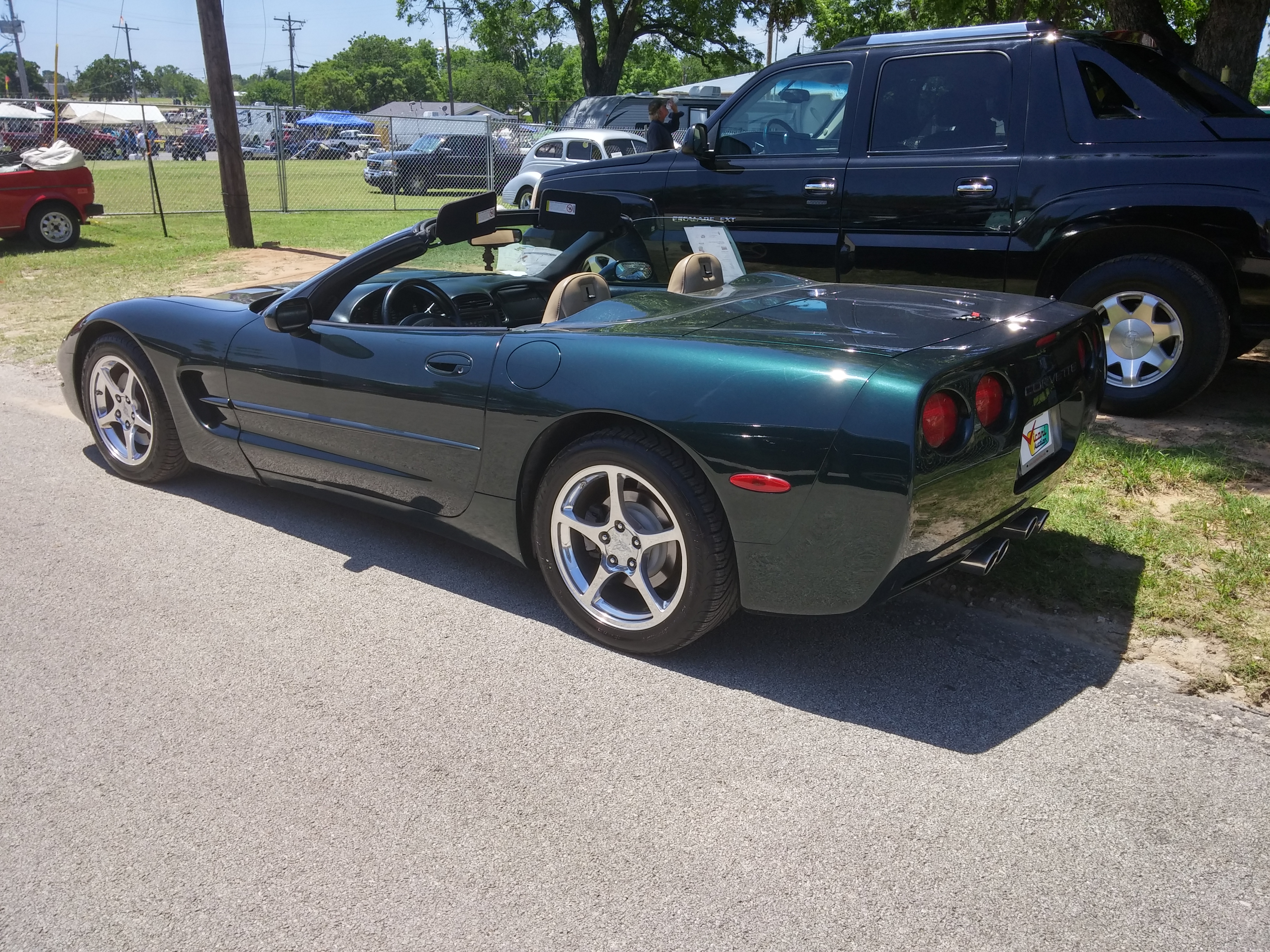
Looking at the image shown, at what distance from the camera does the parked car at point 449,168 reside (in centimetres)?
2105

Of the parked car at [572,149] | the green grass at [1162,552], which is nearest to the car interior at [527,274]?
the green grass at [1162,552]

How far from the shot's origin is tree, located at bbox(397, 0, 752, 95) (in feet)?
91.1

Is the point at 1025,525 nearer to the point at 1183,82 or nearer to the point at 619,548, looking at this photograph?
the point at 619,548

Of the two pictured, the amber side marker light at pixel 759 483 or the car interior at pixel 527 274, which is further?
the car interior at pixel 527 274

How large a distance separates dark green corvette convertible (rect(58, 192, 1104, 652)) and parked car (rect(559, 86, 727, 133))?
52.9ft

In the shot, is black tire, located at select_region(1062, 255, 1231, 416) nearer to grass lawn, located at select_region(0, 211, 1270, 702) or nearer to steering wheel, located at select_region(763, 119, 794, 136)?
grass lawn, located at select_region(0, 211, 1270, 702)

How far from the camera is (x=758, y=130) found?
6230 mm

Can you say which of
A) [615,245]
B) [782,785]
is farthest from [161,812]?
[615,245]

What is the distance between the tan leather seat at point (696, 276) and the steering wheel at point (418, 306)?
2.82ft

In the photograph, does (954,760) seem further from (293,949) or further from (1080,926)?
(293,949)

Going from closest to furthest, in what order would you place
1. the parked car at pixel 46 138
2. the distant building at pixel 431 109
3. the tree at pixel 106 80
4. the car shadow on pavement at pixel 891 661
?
the car shadow on pavement at pixel 891 661
the parked car at pixel 46 138
the distant building at pixel 431 109
the tree at pixel 106 80

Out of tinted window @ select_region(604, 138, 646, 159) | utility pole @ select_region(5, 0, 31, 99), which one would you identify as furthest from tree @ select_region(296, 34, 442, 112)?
tinted window @ select_region(604, 138, 646, 159)

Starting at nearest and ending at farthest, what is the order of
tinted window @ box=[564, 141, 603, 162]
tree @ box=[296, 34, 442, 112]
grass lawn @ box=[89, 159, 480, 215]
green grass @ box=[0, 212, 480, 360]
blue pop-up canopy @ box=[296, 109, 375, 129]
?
green grass @ box=[0, 212, 480, 360] → tinted window @ box=[564, 141, 603, 162] → grass lawn @ box=[89, 159, 480, 215] → blue pop-up canopy @ box=[296, 109, 375, 129] → tree @ box=[296, 34, 442, 112]

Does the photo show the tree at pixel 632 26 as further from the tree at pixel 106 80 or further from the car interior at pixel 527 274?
the tree at pixel 106 80
